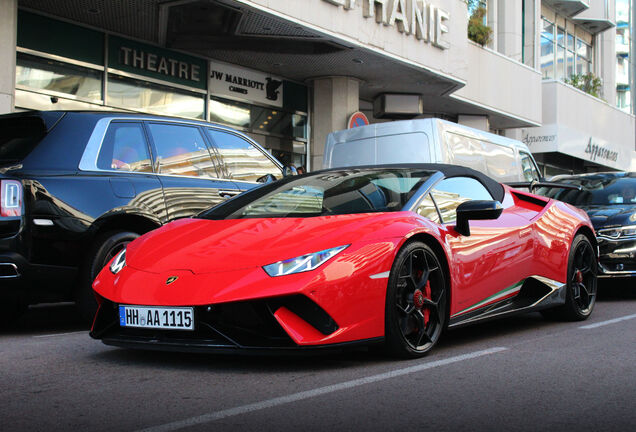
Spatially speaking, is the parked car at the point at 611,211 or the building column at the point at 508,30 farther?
the building column at the point at 508,30

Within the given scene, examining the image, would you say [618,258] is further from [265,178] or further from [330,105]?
[330,105]

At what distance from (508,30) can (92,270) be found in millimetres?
25725

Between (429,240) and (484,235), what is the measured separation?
726 mm

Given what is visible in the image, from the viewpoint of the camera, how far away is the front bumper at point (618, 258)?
9180mm

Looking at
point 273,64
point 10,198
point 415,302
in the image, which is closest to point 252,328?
point 415,302

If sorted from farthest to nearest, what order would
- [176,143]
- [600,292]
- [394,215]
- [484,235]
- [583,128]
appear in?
[583,128] → [600,292] → [176,143] → [484,235] → [394,215]

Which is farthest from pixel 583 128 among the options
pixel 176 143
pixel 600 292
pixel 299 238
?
pixel 299 238

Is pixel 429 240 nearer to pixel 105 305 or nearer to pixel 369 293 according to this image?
pixel 369 293

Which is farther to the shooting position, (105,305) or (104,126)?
(104,126)

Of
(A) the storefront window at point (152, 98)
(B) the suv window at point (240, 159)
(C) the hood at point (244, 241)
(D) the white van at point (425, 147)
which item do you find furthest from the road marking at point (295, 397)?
(A) the storefront window at point (152, 98)

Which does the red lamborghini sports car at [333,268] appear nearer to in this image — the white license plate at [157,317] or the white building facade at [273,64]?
the white license plate at [157,317]

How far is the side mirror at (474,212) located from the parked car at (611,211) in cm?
437

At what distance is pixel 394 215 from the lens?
5035mm

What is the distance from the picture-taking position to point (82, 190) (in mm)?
6164
